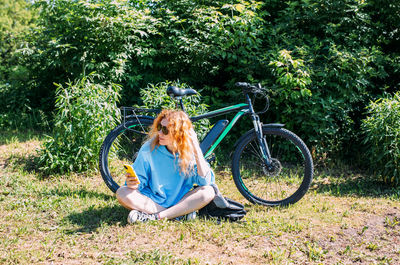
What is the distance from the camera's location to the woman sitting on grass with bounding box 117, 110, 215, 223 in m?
3.35

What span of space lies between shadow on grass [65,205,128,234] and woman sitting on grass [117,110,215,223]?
0.25 meters

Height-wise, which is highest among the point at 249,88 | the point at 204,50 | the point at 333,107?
the point at 204,50

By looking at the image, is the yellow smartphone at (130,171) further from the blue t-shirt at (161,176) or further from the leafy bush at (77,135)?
the leafy bush at (77,135)

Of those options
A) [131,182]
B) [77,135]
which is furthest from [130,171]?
[77,135]

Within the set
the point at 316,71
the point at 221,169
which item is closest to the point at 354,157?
the point at 316,71

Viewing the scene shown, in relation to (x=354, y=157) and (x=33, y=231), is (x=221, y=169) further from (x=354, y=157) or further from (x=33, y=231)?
(x=33, y=231)

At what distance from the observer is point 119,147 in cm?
491

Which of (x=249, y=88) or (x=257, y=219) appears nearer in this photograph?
(x=257, y=219)

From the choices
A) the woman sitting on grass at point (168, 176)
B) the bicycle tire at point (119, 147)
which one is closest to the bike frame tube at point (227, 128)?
the woman sitting on grass at point (168, 176)

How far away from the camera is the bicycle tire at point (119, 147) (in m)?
4.13

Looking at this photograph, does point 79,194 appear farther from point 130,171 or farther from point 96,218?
point 130,171

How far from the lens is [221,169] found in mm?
5199

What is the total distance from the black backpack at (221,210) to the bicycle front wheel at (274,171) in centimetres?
44

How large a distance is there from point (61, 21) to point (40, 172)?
238 cm
